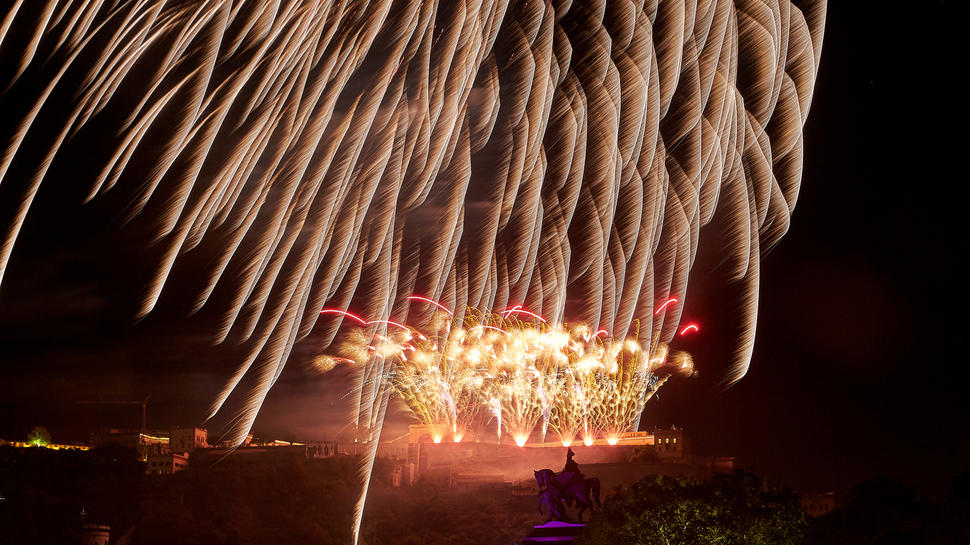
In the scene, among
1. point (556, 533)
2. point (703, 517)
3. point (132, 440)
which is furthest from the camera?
point (132, 440)

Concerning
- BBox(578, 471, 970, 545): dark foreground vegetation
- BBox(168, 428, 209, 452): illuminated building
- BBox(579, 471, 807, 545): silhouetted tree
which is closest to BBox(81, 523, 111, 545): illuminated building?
BBox(579, 471, 807, 545): silhouetted tree

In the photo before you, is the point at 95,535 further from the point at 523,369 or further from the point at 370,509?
the point at 523,369

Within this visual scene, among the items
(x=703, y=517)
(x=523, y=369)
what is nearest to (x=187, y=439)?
(x=523, y=369)

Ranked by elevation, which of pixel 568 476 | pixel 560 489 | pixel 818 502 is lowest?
pixel 818 502

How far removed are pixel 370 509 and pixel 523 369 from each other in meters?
6.50

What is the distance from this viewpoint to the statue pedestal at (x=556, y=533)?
639 inches

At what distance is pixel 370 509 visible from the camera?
2964 cm

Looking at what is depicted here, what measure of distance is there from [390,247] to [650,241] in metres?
4.97

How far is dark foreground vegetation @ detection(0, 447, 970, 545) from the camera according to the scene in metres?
14.2

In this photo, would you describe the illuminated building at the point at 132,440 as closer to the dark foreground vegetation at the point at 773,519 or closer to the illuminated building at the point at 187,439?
the illuminated building at the point at 187,439

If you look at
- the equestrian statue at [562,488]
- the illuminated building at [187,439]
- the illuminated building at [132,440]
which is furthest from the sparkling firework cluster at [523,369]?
the illuminated building at [187,439]

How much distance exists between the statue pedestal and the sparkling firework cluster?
9136 millimetres

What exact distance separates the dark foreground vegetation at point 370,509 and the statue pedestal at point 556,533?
0.70 metres

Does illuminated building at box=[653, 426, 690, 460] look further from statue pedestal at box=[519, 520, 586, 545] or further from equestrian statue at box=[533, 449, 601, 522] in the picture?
statue pedestal at box=[519, 520, 586, 545]
